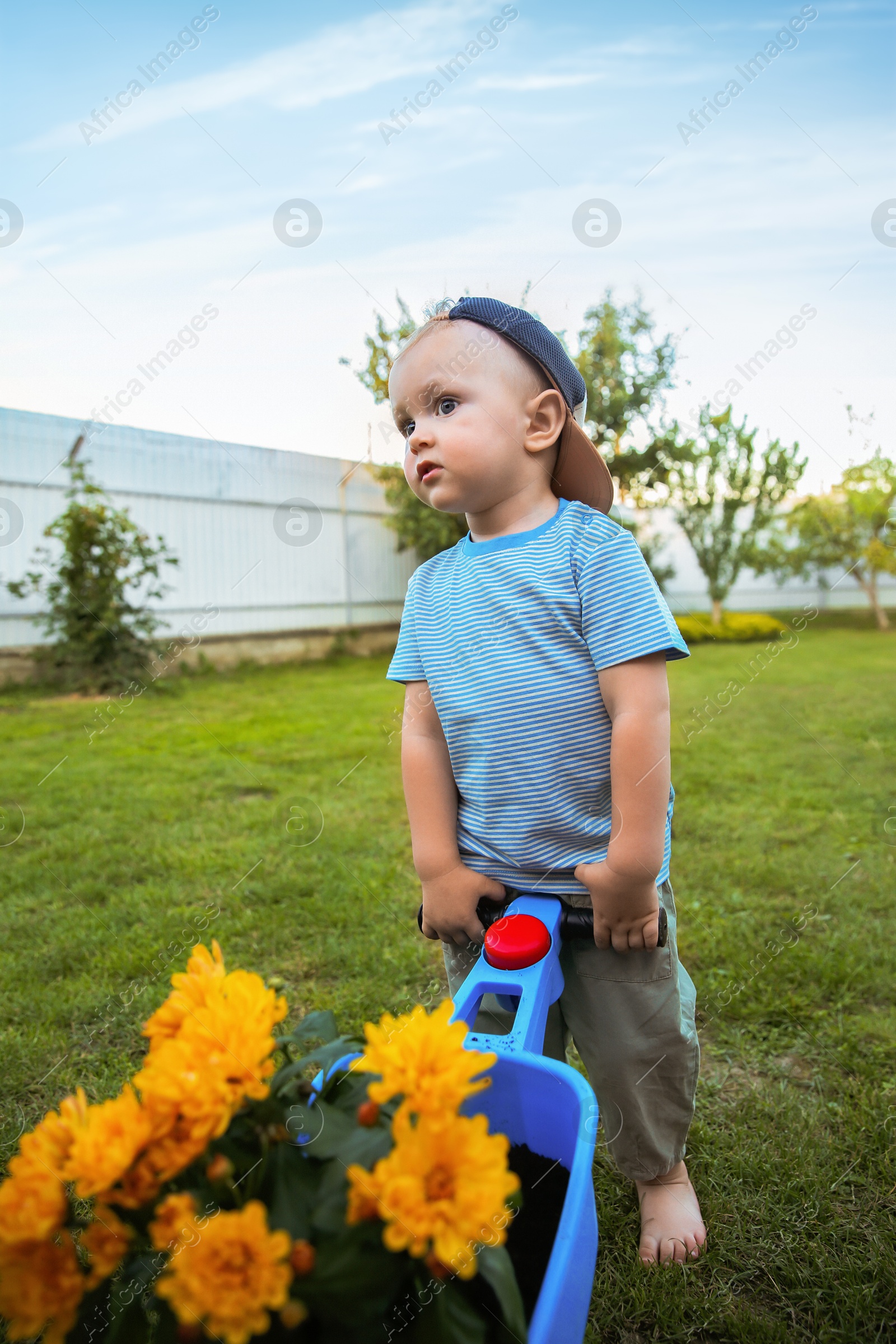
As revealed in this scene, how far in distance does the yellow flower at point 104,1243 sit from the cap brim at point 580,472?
1.17 meters

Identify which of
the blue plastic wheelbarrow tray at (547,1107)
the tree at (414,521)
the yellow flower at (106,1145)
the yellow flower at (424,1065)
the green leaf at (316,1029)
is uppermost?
the tree at (414,521)

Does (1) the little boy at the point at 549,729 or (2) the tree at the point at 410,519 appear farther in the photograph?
(2) the tree at the point at 410,519

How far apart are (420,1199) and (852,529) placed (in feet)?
51.9

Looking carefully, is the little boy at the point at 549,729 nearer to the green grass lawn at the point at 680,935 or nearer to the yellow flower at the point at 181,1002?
the green grass lawn at the point at 680,935

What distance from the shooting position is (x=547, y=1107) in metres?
0.87

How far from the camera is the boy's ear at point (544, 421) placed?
1.35 meters

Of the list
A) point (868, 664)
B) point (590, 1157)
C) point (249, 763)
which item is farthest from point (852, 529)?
point (590, 1157)

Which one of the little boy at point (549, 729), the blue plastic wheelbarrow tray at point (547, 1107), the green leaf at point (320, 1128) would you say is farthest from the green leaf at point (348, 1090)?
the little boy at point (549, 729)

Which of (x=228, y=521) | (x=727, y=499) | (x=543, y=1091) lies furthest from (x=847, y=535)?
(x=543, y=1091)

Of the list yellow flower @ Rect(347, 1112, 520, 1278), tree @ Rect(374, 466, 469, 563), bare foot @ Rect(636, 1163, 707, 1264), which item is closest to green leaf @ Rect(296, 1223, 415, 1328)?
yellow flower @ Rect(347, 1112, 520, 1278)

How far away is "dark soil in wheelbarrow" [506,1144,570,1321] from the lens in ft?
2.39

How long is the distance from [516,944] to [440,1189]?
1.76 feet

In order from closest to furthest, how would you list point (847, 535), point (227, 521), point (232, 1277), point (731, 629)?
point (232, 1277), point (227, 521), point (731, 629), point (847, 535)

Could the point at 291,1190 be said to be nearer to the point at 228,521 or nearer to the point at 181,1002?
the point at 181,1002
